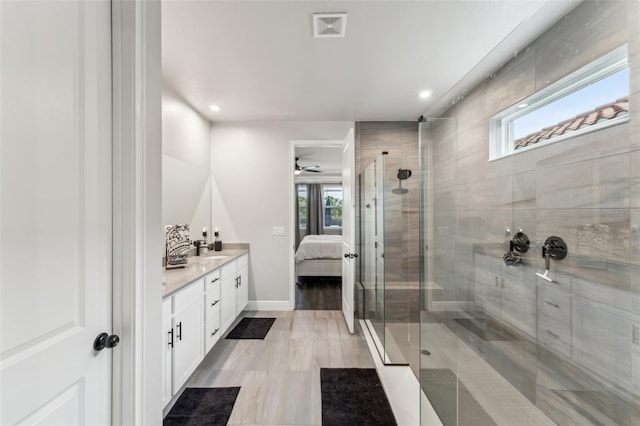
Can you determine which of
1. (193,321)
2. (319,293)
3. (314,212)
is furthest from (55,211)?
(314,212)

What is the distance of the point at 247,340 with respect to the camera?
280 centimetres

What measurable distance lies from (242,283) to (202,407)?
1.62m

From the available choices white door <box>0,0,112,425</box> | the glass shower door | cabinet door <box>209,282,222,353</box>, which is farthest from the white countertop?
the glass shower door

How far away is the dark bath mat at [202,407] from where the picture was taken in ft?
5.64

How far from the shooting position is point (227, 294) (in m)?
2.82

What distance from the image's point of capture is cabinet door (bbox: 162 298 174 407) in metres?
1.66

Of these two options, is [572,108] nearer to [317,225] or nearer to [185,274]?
[185,274]

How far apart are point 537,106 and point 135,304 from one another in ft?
6.91

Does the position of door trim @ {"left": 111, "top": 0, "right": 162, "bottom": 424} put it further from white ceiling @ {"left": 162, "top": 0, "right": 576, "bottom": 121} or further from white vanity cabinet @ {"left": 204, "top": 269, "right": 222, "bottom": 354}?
white vanity cabinet @ {"left": 204, "top": 269, "right": 222, "bottom": 354}

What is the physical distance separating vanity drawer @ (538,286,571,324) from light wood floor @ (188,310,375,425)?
142 centimetres

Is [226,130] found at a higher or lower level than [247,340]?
higher

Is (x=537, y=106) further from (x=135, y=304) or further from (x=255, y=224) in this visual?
(x=255, y=224)

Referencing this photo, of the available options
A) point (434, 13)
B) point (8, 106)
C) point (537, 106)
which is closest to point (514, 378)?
point (537, 106)

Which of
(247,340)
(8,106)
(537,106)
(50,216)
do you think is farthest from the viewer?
(247,340)
